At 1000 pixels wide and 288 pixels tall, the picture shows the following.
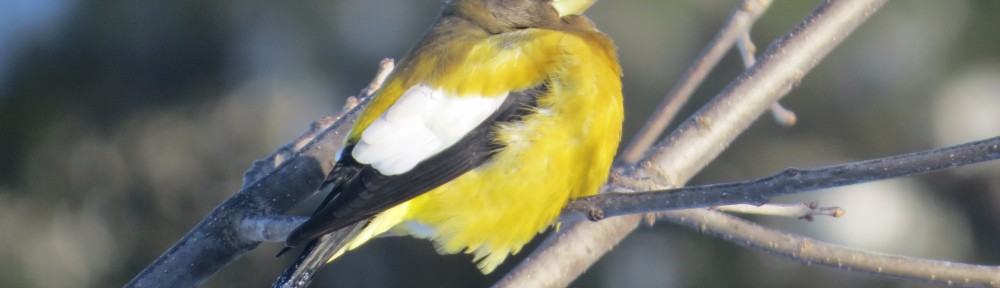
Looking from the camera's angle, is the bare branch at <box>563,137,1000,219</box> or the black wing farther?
the black wing

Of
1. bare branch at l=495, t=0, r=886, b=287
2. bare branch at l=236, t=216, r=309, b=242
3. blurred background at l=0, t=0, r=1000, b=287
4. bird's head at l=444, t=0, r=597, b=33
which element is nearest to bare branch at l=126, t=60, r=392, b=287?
bare branch at l=236, t=216, r=309, b=242

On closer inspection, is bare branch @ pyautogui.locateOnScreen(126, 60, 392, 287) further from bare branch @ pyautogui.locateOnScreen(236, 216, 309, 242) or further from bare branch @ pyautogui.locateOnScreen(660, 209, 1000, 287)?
bare branch @ pyautogui.locateOnScreen(660, 209, 1000, 287)

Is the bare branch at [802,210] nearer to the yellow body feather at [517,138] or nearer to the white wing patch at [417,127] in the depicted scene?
the yellow body feather at [517,138]

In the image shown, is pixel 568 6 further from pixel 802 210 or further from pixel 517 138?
pixel 802 210

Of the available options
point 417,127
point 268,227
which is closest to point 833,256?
point 417,127

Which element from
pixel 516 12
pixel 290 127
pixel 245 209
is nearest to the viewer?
pixel 245 209

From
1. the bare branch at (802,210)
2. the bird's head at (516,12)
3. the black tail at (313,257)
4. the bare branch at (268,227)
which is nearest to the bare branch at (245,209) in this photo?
the bare branch at (268,227)
